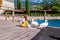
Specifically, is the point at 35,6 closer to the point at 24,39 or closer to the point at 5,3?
the point at 5,3

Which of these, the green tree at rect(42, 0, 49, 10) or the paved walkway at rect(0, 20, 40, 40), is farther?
the green tree at rect(42, 0, 49, 10)

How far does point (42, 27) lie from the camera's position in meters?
7.27

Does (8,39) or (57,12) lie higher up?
(8,39)

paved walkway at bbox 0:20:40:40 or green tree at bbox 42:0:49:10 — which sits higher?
paved walkway at bbox 0:20:40:40

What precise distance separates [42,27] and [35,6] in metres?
31.9

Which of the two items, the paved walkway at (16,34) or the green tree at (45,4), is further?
the green tree at (45,4)

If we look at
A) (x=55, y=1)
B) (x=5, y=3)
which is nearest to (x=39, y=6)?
(x=55, y=1)

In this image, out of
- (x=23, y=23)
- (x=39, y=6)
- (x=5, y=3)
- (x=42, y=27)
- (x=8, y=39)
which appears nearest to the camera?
(x=8, y=39)

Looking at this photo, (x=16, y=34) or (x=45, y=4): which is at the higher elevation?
(x=16, y=34)

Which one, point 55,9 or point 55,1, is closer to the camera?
point 55,9

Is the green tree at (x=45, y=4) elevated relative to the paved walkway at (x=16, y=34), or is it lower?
lower

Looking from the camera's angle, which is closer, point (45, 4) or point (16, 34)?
point (16, 34)

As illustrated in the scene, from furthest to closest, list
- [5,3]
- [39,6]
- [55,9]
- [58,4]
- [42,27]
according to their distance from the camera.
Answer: [39,6], [58,4], [55,9], [5,3], [42,27]

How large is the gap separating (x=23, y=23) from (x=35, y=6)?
31.4m
